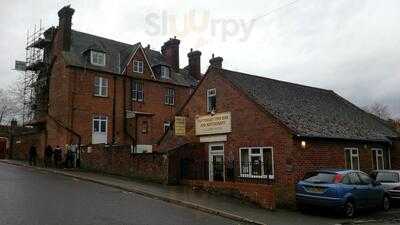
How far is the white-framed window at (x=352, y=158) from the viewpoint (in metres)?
22.7

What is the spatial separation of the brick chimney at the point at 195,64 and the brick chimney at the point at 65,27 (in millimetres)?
13444

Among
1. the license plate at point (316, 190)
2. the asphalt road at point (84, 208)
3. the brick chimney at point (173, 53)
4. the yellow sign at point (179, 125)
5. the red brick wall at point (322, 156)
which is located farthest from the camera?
the brick chimney at point (173, 53)

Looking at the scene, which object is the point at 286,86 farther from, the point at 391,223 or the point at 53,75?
the point at 53,75

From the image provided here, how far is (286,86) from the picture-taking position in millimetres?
27703

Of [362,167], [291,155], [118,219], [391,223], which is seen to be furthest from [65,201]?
[362,167]

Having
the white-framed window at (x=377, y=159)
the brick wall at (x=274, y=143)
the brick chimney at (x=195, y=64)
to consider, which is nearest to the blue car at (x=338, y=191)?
→ the brick wall at (x=274, y=143)

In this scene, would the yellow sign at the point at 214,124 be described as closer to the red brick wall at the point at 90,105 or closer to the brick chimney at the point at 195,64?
the red brick wall at the point at 90,105

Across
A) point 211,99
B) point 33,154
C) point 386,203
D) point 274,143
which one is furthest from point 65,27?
point 386,203

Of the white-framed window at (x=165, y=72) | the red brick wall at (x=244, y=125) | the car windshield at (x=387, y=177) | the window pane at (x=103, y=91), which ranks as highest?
the white-framed window at (x=165, y=72)

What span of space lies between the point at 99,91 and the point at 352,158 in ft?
68.3

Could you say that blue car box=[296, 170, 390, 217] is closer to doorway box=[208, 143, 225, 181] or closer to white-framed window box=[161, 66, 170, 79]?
doorway box=[208, 143, 225, 181]

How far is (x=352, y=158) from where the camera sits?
75.8 ft

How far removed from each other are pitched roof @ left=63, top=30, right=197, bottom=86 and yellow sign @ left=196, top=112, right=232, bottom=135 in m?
14.1

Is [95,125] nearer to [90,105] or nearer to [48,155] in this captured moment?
[90,105]
